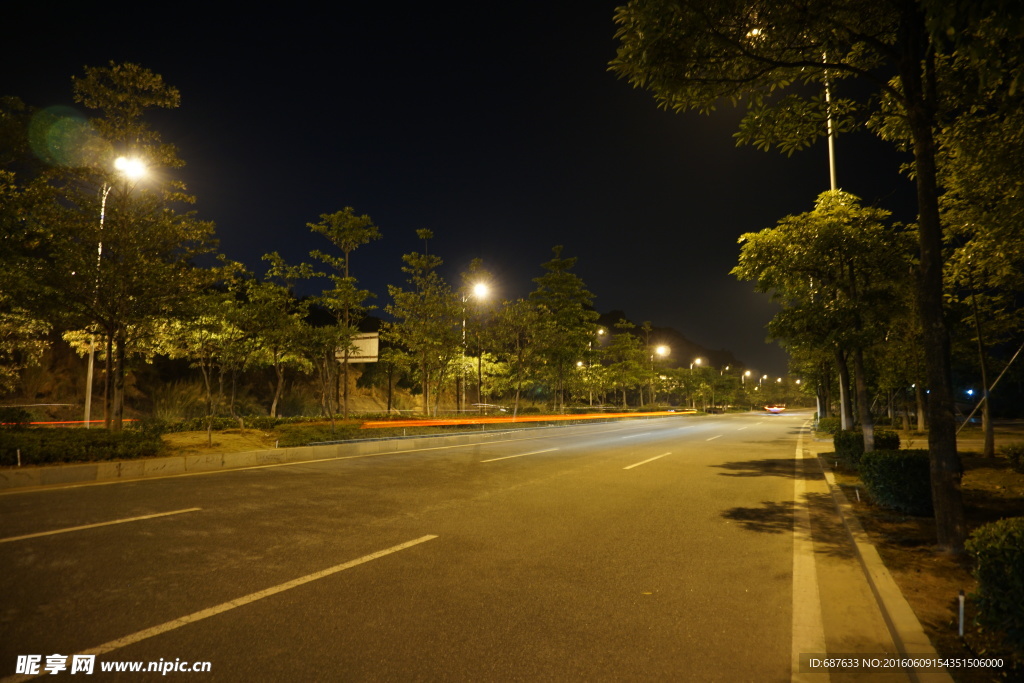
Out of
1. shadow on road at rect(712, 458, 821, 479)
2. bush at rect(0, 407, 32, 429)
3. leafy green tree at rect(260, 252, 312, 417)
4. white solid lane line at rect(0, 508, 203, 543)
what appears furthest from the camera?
leafy green tree at rect(260, 252, 312, 417)

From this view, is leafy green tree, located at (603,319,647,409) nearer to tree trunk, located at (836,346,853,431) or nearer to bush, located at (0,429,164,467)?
tree trunk, located at (836,346,853,431)

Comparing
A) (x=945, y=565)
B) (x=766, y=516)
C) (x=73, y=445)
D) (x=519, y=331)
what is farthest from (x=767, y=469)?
(x=519, y=331)

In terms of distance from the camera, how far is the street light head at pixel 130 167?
13281mm

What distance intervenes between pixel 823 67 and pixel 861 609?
608 cm

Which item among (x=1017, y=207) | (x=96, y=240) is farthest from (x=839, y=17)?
(x=96, y=240)

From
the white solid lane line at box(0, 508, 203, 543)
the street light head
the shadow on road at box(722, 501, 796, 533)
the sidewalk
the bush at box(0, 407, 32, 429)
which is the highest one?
the street light head

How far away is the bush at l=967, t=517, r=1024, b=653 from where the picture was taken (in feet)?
9.50

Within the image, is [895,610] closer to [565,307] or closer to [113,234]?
[113,234]

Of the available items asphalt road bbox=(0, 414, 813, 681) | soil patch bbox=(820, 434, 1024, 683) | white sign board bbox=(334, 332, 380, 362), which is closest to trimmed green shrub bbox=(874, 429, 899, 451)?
soil patch bbox=(820, 434, 1024, 683)

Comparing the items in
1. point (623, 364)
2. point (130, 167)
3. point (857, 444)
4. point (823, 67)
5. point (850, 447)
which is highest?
point (130, 167)

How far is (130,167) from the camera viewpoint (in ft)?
43.9

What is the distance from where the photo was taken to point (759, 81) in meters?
6.82

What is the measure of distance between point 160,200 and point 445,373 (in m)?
19.5

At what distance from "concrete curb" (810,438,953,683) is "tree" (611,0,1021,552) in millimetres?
805
